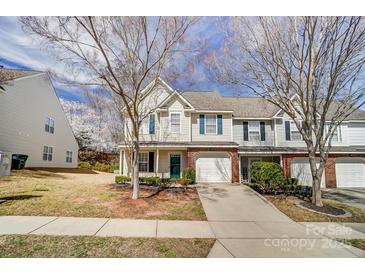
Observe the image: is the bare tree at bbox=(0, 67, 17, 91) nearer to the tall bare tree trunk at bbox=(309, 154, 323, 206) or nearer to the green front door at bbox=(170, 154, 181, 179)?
the green front door at bbox=(170, 154, 181, 179)

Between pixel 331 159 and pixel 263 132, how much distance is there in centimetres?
500

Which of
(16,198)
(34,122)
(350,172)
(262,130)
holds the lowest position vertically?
(16,198)

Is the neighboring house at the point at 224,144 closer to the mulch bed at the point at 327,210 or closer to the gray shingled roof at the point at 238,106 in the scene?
the gray shingled roof at the point at 238,106

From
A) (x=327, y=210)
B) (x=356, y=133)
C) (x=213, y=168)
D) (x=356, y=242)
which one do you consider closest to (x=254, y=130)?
(x=213, y=168)

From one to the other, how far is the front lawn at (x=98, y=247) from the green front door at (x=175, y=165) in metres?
9.38

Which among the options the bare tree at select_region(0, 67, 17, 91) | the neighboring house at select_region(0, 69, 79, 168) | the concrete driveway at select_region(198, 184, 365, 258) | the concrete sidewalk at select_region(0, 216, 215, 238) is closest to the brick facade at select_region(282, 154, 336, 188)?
the concrete driveway at select_region(198, 184, 365, 258)

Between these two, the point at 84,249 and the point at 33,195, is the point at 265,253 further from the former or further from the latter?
the point at 33,195

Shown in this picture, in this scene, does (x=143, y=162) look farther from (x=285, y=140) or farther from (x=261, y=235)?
(x=285, y=140)

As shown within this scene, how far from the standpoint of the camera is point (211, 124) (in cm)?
1423

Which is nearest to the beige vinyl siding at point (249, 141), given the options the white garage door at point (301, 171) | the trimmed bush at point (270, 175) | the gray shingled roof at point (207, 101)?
the gray shingled roof at point (207, 101)

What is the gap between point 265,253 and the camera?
13.8ft

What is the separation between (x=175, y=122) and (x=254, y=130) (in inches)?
239

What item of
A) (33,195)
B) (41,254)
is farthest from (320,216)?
(33,195)

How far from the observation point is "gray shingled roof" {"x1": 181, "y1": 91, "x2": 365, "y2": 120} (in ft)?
48.9
